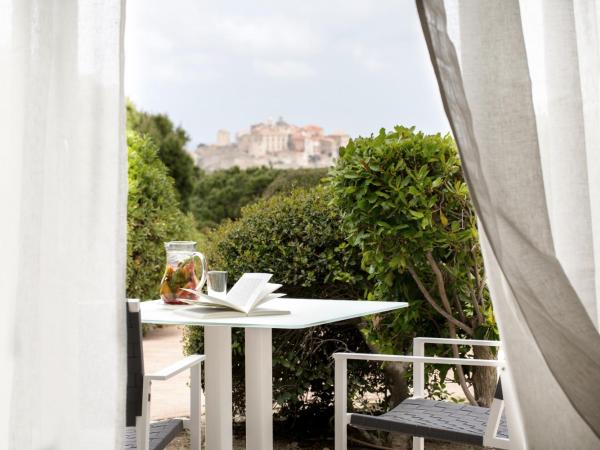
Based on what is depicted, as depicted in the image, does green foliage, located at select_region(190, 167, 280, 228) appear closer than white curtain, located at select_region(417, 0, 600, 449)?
No

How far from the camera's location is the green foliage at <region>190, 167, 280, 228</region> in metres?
12.7

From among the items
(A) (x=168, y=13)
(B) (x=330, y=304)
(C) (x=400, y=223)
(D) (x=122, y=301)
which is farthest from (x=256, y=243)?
(A) (x=168, y=13)

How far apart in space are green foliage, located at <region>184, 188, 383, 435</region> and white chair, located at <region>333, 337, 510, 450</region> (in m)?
1.22

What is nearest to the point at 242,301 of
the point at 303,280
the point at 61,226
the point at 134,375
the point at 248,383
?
the point at 248,383

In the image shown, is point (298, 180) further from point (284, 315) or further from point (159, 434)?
point (159, 434)

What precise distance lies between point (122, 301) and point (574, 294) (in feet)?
3.22

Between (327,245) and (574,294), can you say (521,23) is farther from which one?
(327,245)

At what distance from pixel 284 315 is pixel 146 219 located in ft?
16.7

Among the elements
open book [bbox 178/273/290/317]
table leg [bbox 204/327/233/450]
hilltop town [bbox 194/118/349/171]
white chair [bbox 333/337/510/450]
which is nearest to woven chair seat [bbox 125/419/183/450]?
table leg [bbox 204/327/233/450]

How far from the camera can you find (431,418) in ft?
8.15

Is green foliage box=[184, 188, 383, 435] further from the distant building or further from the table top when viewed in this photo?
the distant building

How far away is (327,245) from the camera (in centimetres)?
410

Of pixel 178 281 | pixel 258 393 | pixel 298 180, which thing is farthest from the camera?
pixel 298 180

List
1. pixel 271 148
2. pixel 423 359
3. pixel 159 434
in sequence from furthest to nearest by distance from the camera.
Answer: pixel 271 148 < pixel 423 359 < pixel 159 434
